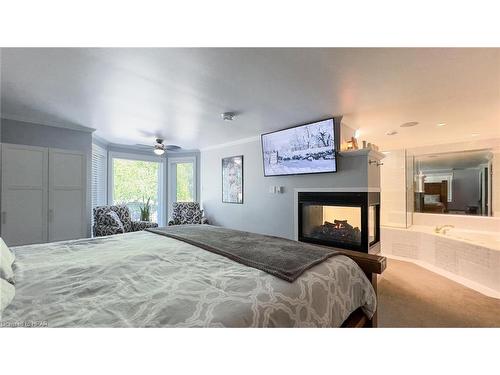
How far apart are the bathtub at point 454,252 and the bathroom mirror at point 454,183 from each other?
45cm

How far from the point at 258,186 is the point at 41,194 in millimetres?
2962

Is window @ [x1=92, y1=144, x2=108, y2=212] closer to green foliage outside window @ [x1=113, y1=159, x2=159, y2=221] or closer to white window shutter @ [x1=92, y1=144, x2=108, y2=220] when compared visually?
white window shutter @ [x1=92, y1=144, x2=108, y2=220]

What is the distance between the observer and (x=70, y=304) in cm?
86

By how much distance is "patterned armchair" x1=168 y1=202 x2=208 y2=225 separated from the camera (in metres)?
4.39

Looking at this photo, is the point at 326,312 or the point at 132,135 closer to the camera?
the point at 326,312

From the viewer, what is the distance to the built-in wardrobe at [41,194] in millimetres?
2504

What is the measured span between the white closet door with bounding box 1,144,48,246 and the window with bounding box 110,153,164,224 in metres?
1.58

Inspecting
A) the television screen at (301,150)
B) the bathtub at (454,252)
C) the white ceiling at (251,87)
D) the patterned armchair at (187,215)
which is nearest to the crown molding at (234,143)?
the television screen at (301,150)

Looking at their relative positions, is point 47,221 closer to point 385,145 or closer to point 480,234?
point 385,145

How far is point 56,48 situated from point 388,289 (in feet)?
12.6

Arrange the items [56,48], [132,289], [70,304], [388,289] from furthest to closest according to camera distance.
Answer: [388,289], [56,48], [132,289], [70,304]

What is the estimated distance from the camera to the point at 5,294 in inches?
34.0

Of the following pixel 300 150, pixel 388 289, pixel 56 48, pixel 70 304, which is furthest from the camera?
pixel 300 150
